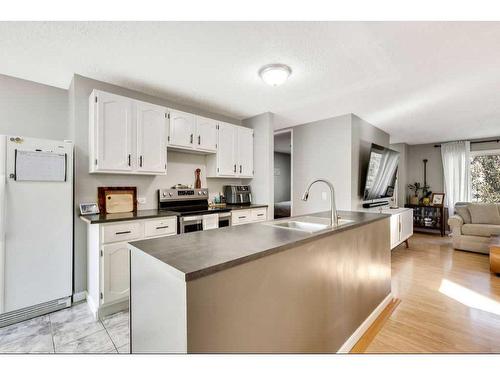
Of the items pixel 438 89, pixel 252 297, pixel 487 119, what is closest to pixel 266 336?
pixel 252 297

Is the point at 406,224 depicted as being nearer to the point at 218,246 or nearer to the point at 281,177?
the point at 281,177

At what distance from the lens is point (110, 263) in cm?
220

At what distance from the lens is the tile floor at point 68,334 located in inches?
69.1

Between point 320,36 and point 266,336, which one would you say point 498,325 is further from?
point 320,36

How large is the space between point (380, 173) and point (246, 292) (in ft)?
13.3

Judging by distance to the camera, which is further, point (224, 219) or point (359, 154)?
point (359, 154)

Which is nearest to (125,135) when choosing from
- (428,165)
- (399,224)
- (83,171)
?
(83,171)

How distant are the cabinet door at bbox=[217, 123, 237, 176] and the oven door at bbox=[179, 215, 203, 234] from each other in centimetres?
89

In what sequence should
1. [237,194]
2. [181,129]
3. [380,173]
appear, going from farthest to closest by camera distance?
1. [380,173]
2. [237,194]
3. [181,129]

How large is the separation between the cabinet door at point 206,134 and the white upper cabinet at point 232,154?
0.09 m

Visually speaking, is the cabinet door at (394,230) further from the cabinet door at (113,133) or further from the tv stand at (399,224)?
the cabinet door at (113,133)

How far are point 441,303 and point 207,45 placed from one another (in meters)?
3.27

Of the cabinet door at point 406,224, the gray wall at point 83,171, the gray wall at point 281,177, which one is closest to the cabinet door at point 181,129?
the gray wall at point 83,171

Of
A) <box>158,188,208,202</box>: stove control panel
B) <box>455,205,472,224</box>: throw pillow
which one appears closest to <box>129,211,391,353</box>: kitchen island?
<box>158,188,208,202</box>: stove control panel
